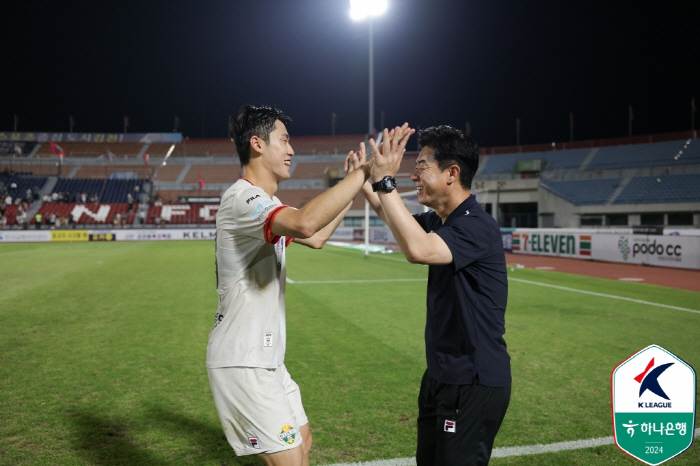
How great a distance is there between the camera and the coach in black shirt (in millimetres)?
2266

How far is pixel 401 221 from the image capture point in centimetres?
222

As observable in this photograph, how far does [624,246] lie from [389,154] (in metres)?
20.4

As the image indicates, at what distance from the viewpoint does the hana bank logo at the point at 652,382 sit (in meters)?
3.05

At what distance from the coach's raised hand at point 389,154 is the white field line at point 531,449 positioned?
249cm

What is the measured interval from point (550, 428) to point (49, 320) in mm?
8801

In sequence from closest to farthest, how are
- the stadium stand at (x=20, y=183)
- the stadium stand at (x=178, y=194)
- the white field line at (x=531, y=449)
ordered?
the white field line at (x=531, y=449) → the stadium stand at (x=20, y=183) → the stadium stand at (x=178, y=194)

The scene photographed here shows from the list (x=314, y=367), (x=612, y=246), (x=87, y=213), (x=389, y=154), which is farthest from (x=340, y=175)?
(x=389, y=154)

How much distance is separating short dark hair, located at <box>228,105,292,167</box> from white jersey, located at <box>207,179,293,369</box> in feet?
0.75

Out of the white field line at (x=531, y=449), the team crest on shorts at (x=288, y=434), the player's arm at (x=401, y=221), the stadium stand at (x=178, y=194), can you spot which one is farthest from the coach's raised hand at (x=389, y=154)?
the stadium stand at (x=178, y=194)

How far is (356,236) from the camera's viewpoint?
148 feet

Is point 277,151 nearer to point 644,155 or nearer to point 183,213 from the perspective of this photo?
point 644,155

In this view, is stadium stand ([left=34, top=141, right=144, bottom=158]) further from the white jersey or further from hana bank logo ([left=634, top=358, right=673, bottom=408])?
hana bank logo ([left=634, top=358, right=673, bottom=408])

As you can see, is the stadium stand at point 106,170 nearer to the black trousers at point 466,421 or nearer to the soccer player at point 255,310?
the soccer player at point 255,310

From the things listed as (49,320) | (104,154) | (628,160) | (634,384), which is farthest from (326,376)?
(104,154)
